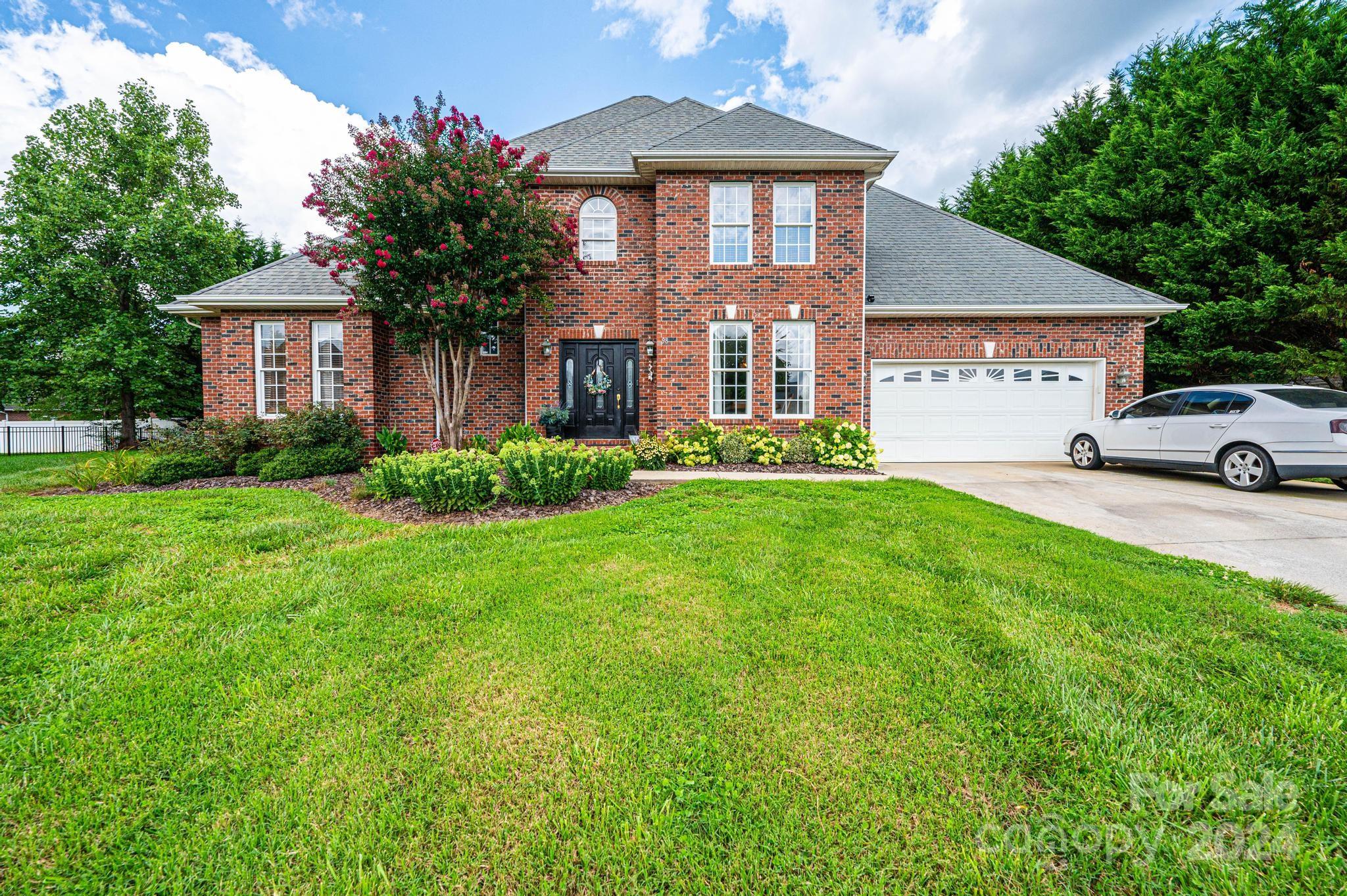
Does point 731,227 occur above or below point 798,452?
above

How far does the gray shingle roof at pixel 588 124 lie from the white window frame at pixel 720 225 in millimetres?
3936

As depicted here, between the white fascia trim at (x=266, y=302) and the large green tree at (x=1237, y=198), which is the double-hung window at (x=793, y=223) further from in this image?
the white fascia trim at (x=266, y=302)

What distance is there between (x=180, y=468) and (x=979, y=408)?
14508mm

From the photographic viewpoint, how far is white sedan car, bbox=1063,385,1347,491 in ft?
20.6

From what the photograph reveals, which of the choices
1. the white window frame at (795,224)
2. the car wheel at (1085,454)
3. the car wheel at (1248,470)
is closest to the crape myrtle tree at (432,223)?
the white window frame at (795,224)

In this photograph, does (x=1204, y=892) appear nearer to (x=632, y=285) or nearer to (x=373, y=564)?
(x=373, y=564)

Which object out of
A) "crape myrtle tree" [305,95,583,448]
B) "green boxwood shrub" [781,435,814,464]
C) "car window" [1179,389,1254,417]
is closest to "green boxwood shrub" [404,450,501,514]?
"crape myrtle tree" [305,95,583,448]

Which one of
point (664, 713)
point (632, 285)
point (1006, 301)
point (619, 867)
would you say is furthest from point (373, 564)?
point (1006, 301)

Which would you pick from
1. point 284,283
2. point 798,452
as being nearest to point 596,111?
point 284,283

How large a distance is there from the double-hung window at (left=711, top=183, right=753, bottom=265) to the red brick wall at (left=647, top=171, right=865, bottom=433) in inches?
4.8

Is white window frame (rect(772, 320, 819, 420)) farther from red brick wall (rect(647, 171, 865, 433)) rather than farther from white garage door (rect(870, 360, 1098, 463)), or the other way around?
white garage door (rect(870, 360, 1098, 463))

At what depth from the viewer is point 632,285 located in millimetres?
9961

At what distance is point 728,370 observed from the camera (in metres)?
9.53

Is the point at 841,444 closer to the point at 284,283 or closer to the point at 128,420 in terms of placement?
the point at 284,283
